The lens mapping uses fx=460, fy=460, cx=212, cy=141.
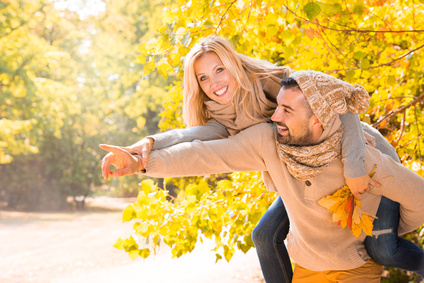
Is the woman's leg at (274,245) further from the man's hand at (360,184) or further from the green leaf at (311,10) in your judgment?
the green leaf at (311,10)

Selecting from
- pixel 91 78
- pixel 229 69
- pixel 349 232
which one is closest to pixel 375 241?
pixel 349 232

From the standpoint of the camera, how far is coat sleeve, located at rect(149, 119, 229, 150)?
176cm

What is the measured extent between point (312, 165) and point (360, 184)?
19 centimetres

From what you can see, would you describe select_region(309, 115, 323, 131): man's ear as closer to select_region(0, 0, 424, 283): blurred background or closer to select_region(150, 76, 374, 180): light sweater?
select_region(150, 76, 374, 180): light sweater

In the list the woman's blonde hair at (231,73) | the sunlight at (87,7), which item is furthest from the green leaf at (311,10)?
the sunlight at (87,7)

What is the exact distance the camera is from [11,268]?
32.4 ft

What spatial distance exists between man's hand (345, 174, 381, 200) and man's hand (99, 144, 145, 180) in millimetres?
824

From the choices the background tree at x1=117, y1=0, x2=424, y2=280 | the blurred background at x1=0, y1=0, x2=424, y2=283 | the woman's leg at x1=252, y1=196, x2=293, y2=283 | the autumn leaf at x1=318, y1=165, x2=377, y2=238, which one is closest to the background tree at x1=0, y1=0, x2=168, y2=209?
the blurred background at x1=0, y1=0, x2=424, y2=283

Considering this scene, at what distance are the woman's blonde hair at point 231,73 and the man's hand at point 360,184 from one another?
1.71 ft

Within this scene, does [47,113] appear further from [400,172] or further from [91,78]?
[400,172]

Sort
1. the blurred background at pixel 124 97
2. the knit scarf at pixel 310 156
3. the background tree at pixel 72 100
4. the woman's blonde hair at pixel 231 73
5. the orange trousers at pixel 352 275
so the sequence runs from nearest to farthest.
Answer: the knit scarf at pixel 310 156 < the orange trousers at pixel 352 275 < the woman's blonde hair at pixel 231 73 < the blurred background at pixel 124 97 < the background tree at pixel 72 100

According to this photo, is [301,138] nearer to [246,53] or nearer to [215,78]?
[215,78]

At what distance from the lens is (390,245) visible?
187 cm

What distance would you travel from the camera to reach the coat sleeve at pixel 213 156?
1.67 m
